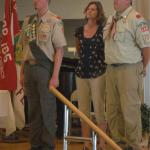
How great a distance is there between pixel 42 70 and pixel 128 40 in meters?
0.81

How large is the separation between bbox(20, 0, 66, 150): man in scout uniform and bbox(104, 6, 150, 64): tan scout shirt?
47cm

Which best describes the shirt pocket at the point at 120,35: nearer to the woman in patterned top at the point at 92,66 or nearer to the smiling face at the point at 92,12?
the woman in patterned top at the point at 92,66

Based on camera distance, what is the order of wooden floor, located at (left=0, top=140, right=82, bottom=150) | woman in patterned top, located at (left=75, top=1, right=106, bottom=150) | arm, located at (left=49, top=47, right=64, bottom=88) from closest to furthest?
1. arm, located at (left=49, top=47, right=64, bottom=88)
2. woman in patterned top, located at (left=75, top=1, right=106, bottom=150)
3. wooden floor, located at (left=0, top=140, right=82, bottom=150)

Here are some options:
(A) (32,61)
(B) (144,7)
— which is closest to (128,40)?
(A) (32,61)

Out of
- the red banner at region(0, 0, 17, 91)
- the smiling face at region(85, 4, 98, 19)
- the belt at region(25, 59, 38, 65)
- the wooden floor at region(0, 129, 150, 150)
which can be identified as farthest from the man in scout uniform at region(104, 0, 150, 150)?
the red banner at region(0, 0, 17, 91)

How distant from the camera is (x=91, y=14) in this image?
3842mm

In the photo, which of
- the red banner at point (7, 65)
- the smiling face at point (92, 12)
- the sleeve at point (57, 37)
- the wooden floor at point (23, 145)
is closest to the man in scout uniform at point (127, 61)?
the smiling face at point (92, 12)

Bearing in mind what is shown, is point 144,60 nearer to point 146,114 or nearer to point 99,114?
point 99,114

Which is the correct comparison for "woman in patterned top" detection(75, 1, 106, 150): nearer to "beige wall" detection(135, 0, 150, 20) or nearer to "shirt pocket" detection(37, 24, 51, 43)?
"shirt pocket" detection(37, 24, 51, 43)

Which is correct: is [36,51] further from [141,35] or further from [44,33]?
[141,35]

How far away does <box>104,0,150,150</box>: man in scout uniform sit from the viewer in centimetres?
350

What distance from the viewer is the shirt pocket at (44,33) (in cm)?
340

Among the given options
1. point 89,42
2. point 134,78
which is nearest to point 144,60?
point 134,78

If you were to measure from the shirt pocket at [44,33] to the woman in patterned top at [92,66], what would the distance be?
1.72ft
